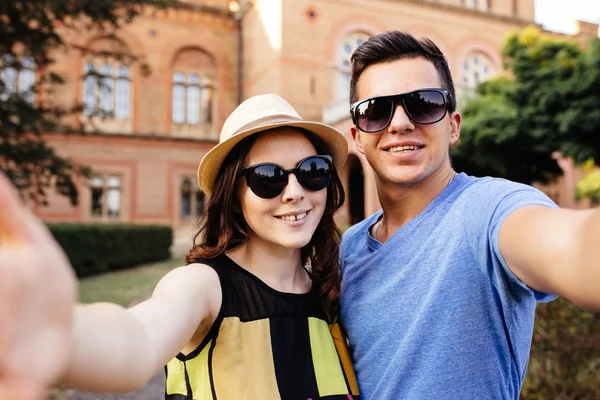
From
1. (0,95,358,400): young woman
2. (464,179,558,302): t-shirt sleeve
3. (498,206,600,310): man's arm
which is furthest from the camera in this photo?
(0,95,358,400): young woman

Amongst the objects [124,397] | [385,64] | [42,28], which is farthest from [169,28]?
[385,64]

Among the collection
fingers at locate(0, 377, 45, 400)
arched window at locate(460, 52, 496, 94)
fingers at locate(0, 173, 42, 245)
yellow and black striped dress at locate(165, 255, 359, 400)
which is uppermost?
arched window at locate(460, 52, 496, 94)

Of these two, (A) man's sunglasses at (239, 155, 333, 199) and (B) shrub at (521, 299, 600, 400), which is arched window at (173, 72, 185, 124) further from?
(A) man's sunglasses at (239, 155, 333, 199)

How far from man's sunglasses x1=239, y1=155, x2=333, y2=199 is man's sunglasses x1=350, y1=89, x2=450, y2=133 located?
0.88 feet

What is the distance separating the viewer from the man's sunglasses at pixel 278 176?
1482mm

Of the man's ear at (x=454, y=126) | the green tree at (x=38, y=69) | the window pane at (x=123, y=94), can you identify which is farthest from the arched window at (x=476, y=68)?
the man's ear at (x=454, y=126)

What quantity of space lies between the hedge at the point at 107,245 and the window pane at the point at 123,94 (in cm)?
686

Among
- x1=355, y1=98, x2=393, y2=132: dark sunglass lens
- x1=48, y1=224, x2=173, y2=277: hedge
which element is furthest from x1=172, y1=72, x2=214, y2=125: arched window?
x1=355, y1=98, x2=393, y2=132: dark sunglass lens

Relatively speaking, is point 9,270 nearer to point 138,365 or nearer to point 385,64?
point 138,365

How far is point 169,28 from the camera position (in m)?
19.9

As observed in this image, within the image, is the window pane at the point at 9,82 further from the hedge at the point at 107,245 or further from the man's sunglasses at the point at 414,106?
the man's sunglasses at the point at 414,106

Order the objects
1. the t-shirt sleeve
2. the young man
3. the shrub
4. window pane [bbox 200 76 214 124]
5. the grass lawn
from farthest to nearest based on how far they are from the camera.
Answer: window pane [bbox 200 76 214 124] < the grass lawn < the shrub < the t-shirt sleeve < the young man

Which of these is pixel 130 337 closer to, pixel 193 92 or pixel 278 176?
pixel 278 176

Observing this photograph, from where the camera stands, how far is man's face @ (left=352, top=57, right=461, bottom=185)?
5.14ft
